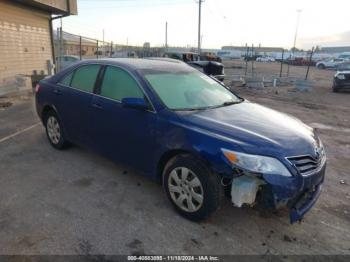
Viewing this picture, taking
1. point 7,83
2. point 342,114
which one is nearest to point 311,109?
point 342,114

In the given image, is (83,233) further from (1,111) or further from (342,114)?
(342,114)

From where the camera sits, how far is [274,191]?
9.36 feet

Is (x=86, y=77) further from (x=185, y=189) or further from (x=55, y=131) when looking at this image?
(x=185, y=189)

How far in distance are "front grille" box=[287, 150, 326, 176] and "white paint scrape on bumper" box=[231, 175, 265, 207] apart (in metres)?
0.38

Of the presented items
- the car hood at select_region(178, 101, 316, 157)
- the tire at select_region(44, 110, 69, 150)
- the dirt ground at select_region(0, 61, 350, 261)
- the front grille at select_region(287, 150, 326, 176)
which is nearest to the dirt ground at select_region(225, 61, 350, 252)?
the dirt ground at select_region(0, 61, 350, 261)

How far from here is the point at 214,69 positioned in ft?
50.0

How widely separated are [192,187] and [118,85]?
5.74 ft

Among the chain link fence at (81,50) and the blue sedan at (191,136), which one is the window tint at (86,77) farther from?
the chain link fence at (81,50)

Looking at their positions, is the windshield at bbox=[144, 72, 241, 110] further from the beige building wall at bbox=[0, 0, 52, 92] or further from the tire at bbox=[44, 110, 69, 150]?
the beige building wall at bbox=[0, 0, 52, 92]

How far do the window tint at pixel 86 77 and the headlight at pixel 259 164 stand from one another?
8.28 feet

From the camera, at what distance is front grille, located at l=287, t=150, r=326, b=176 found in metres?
2.95

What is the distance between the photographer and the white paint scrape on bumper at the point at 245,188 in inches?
114

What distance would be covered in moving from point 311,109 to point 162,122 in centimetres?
903

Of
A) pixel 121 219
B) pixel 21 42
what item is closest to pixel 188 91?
pixel 121 219
